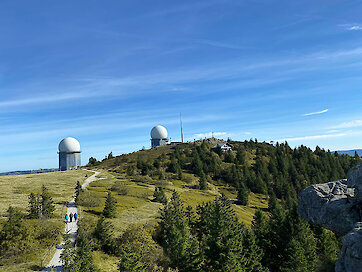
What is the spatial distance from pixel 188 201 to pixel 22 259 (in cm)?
3627

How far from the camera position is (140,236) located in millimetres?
31328

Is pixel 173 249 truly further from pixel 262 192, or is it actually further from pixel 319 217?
pixel 262 192

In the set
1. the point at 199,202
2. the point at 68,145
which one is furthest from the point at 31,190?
the point at 68,145

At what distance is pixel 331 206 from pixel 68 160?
9993 cm

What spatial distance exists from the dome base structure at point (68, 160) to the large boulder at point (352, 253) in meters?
105

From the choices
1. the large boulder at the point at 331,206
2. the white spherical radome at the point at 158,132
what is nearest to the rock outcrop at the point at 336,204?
the large boulder at the point at 331,206

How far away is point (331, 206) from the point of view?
3080 cm

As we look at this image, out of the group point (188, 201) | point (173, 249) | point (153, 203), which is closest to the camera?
point (173, 249)

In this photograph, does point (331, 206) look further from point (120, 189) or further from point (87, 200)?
point (120, 189)

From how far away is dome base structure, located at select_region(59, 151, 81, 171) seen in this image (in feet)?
349

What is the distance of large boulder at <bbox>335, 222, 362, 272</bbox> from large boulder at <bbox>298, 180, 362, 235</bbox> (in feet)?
32.1

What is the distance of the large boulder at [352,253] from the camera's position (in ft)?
60.4

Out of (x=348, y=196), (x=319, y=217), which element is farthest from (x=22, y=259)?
Answer: (x=348, y=196)

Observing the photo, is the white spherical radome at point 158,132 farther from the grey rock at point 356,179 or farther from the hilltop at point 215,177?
the grey rock at point 356,179
